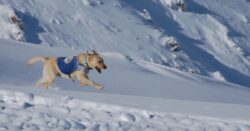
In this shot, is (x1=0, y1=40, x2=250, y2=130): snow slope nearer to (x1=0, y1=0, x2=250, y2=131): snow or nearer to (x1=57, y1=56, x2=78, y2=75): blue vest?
(x1=0, y1=0, x2=250, y2=131): snow

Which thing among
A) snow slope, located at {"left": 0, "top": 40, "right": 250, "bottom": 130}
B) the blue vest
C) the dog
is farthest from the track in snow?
the blue vest

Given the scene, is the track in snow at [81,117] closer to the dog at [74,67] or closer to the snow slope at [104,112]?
the snow slope at [104,112]

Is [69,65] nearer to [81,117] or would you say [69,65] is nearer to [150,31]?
[81,117]

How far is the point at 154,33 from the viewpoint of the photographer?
1497 centimetres

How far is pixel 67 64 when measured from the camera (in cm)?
599

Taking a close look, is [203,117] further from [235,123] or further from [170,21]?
[170,21]

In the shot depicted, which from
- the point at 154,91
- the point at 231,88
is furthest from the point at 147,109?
the point at 231,88

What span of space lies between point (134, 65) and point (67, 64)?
4.48m

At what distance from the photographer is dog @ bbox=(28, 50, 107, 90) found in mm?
5805

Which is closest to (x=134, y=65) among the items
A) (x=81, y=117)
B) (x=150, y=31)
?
(x=150, y=31)

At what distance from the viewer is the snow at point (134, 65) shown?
14.2 ft

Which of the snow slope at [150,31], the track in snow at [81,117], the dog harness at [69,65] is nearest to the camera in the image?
the track in snow at [81,117]

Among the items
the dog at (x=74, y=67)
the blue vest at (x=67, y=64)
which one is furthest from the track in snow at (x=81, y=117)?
the blue vest at (x=67, y=64)

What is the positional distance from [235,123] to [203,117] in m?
0.25
